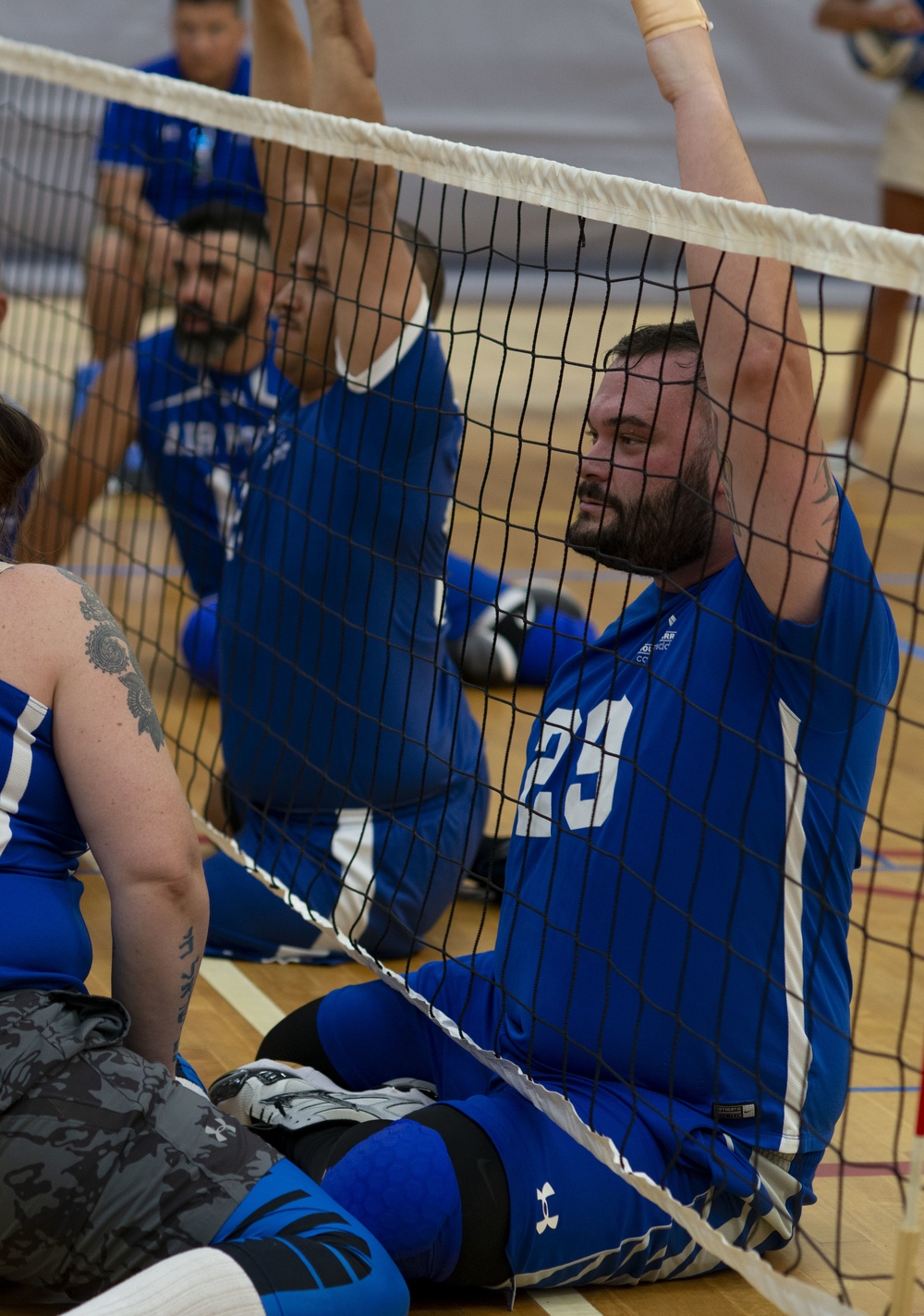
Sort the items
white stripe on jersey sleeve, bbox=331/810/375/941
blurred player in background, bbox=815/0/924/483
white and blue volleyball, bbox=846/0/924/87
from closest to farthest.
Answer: white stripe on jersey sleeve, bbox=331/810/375/941, blurred player in background, bbox=815/0/924/483, white and blue volleyball, bbox=846/0/924/87

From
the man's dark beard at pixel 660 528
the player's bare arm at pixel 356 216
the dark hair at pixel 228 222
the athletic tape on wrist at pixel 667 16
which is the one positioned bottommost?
the dark hair at pixel 228 222

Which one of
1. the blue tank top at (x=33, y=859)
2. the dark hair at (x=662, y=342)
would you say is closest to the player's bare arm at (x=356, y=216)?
the dark hair at (x=662, y=342)

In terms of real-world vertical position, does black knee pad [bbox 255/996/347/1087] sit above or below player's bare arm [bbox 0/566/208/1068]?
below

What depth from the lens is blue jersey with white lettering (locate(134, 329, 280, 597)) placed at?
432 cm

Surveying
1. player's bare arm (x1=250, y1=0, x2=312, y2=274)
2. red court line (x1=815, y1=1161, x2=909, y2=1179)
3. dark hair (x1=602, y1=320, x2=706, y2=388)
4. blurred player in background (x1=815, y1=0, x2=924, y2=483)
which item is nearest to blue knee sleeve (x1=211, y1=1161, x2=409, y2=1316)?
red court line (x1=815, y1=1161, x2=909, y2=1179)

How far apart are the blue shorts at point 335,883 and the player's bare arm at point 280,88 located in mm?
1067

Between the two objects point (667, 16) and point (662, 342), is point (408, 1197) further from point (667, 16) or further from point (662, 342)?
point (667, 16)

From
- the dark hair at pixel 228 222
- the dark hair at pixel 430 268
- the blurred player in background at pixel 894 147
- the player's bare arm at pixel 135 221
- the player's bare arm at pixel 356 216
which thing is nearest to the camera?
the player's bare arm at pixel 356 216

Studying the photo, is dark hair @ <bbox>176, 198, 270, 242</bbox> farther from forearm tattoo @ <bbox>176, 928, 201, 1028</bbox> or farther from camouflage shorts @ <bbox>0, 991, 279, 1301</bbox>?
camouflage shorts @ <bbox>0, 991, 279, 1301</bbox>

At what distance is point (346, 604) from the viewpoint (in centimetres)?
293

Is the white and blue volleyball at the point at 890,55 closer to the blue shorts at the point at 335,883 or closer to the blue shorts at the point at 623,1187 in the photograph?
the blue shorts at the point at 335,883

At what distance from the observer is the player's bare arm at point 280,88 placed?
312 centimetres

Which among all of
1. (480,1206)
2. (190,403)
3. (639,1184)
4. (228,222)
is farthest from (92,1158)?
(190,403)

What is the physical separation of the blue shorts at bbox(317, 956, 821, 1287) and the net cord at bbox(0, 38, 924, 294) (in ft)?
3.13
